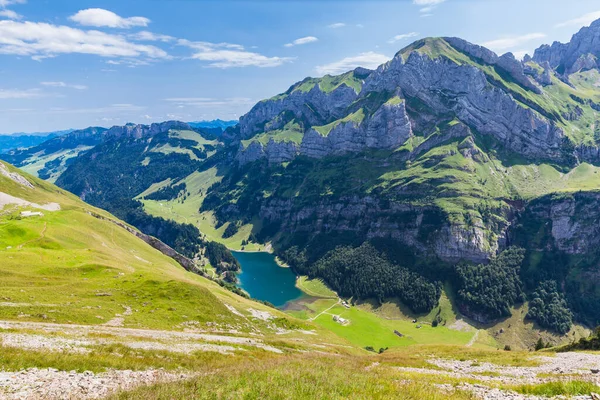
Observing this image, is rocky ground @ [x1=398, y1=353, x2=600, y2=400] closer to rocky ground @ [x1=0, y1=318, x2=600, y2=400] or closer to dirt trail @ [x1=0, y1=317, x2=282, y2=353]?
rocky ground @ [x1=0, y1=318, x2=600, y2=400]

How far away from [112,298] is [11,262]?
3389cm

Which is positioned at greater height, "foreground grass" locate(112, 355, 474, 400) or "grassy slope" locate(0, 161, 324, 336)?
"foreground grass" locate(112, 355, 474, 400)

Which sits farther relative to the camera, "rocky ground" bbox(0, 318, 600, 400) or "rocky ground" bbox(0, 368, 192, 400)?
"rocky ground" bbox(0, 318, 600, 400)

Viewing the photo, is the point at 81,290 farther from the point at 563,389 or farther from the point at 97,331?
the point at 563,389

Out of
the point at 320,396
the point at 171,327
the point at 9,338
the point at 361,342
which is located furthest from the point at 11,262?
the point at 361,342

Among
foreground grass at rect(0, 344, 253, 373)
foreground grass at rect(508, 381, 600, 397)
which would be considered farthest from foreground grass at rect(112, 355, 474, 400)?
foreground grass at rect(0, 344, 253, 373)

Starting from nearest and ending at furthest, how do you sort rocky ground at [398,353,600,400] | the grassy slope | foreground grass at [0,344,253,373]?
1. foreground grass at [0,344,253,373]
2. rocky ground at [398,353,600,400]
3. the grassy slope

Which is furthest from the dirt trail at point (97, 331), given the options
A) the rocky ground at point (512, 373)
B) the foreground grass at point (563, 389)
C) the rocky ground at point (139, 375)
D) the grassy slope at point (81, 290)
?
the foreground grass at point (563, 389)

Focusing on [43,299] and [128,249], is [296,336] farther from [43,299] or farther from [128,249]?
[128,249]

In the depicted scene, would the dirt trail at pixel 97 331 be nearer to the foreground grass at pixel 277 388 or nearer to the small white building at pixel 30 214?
the foreground grass at pixel 277 388

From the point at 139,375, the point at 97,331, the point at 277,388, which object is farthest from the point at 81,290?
the point at 277,388

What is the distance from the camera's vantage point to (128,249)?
156 meters

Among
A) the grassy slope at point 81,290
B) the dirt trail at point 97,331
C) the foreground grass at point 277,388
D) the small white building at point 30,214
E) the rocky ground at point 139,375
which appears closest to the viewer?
the foreground grass at point 277,388

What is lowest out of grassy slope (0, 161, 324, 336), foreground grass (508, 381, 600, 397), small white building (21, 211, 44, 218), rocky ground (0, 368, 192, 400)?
grassy slope (0, 161, 324, 336)
